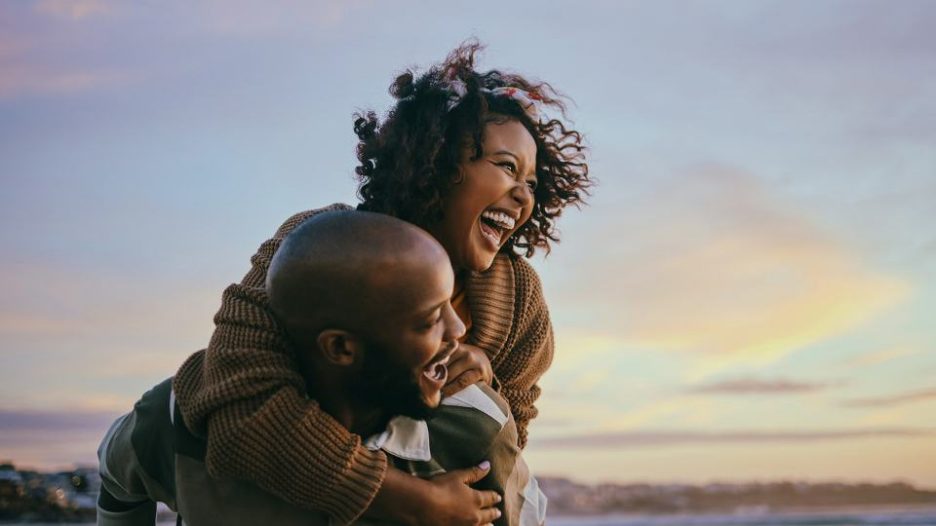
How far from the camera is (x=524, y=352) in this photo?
3750mm

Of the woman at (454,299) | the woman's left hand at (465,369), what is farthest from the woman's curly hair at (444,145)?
the woman's left hand at (465,369)

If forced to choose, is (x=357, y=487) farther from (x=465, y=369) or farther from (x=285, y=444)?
(x=465, y=369)

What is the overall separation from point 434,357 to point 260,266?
67 cm

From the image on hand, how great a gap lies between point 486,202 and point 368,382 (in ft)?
3.73

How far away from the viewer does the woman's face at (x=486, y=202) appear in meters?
3.67

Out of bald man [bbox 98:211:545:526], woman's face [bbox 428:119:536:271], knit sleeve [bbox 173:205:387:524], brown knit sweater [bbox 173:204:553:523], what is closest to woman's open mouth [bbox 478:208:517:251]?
woman's face [bbox 428:119:536:271]

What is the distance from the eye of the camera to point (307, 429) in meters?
2.65

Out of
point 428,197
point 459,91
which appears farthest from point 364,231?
point 459,91

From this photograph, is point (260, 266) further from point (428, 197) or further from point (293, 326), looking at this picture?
point (428, 197)

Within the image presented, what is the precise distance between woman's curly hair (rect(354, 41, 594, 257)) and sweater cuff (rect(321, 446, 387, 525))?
1.17 metres

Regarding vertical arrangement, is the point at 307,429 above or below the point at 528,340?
below

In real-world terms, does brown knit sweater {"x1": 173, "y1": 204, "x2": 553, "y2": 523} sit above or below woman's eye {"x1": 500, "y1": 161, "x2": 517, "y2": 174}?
below

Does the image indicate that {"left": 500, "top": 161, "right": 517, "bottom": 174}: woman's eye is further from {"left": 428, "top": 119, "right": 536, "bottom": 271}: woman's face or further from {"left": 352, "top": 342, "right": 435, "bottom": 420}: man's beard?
{"left": 352, "top": 342, "right": 435, "bottom": 420}: man's beard

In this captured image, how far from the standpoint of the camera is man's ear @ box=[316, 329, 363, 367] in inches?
104
